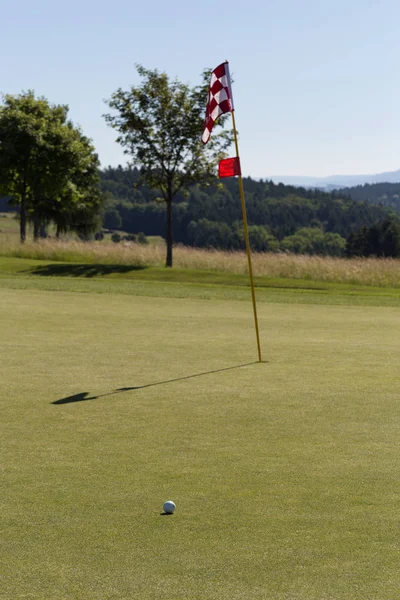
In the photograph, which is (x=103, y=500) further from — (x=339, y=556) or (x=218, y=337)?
(x=218, y=337)

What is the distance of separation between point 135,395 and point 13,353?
10.8ft

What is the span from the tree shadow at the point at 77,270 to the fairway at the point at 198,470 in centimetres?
2253

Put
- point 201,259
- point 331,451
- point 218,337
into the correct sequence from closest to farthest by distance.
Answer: point 331,451
point 218,337
point 201,259

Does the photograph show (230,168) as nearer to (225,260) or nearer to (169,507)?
(169,507)

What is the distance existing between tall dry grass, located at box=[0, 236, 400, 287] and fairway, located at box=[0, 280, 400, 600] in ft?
72.0

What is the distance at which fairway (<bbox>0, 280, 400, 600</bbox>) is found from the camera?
4.59 metres

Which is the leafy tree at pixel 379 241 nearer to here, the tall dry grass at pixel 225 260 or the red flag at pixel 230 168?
the tall dry grass at pixel 225 260

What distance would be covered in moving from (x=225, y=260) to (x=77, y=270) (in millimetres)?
7109

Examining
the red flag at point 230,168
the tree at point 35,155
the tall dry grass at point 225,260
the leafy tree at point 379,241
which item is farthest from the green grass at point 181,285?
the leafy tree at point 379,241

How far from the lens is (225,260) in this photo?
39.8 meters

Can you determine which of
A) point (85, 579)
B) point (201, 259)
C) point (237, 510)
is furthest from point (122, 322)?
point (201, 259)

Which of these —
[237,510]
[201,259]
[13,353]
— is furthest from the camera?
[201,259]

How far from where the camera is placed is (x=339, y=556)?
190 inches

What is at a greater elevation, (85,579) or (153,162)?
(153,162)
